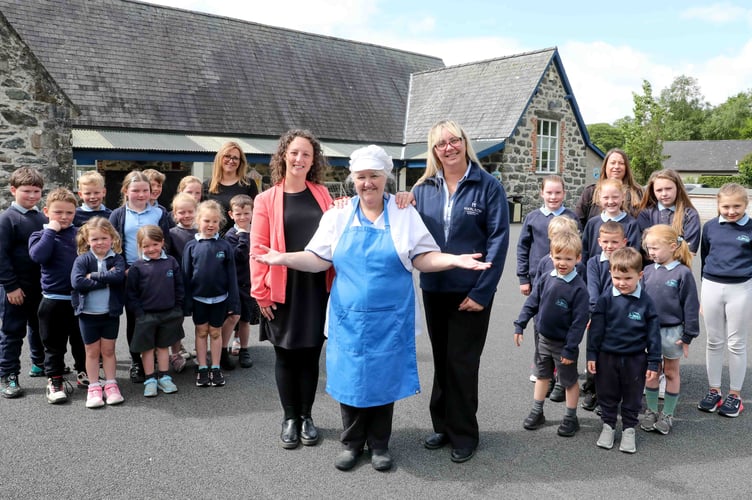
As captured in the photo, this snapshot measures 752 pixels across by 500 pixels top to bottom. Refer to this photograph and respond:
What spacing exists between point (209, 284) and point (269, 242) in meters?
1.31

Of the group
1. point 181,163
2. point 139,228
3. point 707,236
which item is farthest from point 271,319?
point 181,163

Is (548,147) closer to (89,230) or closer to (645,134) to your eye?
(645,134)

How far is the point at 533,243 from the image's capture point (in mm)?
4820

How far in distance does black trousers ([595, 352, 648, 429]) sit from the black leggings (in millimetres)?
1850

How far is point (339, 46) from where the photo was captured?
2289cm

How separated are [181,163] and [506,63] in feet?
40.4

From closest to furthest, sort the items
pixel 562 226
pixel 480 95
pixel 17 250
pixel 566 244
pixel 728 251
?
1. pixel 566 244
2. pixel 562 226
3. pixel 728 251
4. pixel 17 250
5. pixel 480 95

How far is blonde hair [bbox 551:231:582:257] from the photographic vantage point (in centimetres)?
389

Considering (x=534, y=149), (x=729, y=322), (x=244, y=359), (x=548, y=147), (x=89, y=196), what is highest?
(x=548, y=147)

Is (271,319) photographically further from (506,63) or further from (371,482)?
(506,63)

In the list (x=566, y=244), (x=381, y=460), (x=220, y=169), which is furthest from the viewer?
(x=220, y=169)

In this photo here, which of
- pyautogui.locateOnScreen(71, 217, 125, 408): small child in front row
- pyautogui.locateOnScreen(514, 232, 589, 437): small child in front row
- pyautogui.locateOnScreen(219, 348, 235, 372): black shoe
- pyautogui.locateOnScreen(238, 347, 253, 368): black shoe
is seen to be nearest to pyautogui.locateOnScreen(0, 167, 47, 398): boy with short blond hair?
pyautogui.locateOnScreen(71, 217, 125, 408): small child in front row

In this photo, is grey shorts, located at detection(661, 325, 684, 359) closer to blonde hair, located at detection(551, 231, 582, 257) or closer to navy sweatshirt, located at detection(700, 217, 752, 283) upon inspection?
navy sweatshirt, located at detection(700, 217, 752, 283)

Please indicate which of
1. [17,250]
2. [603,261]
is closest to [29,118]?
[17,250]
